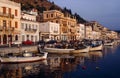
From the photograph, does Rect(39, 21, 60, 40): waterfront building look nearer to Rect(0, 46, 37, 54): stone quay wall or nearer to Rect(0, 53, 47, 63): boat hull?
Rect(0, 46, 37, 54): stone quay wall

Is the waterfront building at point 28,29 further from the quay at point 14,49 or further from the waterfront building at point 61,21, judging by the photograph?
the waterfront building at point 61,21

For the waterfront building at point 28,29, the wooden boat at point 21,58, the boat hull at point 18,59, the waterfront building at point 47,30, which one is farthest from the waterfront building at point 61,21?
the boat hull at point 18,59

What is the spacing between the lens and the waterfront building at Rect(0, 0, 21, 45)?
56219mm

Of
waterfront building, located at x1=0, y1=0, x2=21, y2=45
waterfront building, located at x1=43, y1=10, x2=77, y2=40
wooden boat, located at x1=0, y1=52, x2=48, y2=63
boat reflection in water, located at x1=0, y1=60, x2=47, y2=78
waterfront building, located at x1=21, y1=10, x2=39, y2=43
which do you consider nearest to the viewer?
boat reflection in water, located at x1=0, y1=60, x2=47, y2=78

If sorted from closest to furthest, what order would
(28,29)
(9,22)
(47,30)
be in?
(9,22), (28,29), (47,30)

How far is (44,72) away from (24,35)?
1297 inches

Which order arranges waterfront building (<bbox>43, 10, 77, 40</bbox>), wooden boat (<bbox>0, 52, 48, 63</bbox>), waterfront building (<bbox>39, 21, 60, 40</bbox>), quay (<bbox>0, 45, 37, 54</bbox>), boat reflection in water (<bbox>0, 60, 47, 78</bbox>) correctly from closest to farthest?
1. boat reflection in water (<bbox>0, 60, 47, 78</bbox>)
2. wooden boat (<bbox>0, 52, 48, 63</bbox>)
3. quay (<bbox>0, 45, 37, 54</bbox>)
4. waterfront building (<bbox>39, 21, 60, 40</bbox>)
5. waterfront building (<bbox>43, 10, 77, 40</bbox>)

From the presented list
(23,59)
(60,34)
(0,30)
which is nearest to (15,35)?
(0,30)

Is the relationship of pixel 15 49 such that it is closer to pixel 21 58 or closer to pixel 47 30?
pixel 21 58

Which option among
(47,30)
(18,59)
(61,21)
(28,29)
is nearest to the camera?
(18,59)

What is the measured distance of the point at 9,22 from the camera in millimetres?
58312

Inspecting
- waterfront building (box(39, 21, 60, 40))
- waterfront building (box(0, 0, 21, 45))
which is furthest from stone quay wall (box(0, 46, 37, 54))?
waterfront building (box(39, 21, 60, 40))

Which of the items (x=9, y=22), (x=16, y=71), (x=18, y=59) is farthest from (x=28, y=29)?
(x=16, y=71)

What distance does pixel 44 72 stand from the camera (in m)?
33.8
